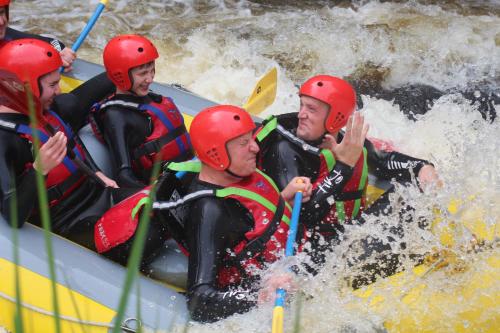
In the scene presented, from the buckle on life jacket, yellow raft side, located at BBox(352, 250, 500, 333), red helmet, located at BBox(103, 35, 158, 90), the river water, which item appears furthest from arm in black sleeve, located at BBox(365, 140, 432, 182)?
red helmet, located at BBox(103, 35, 158, 90)

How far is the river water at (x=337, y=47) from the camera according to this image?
4.00 metres

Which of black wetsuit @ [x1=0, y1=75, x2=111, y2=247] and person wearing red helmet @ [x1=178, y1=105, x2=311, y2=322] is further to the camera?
black wetsuit @ [x1=0, y1=75, x2=111, y2=247]

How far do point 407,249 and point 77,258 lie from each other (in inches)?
49.3

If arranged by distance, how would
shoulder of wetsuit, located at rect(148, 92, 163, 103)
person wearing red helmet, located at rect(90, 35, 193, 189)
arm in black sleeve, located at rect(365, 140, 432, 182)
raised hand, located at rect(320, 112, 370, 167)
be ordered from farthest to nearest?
shoulder of wetsuit, located at rect(148, 92, 163, 103)
person wearing red helmet, located at rect(90, 35, 193, 189)
arm in black sleeve, located at rect(365, 140, 432, 182)
raised hand, located at rect(320, 112, 370, 167)

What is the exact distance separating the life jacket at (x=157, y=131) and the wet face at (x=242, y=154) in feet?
2.63

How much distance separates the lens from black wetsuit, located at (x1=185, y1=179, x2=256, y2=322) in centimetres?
217

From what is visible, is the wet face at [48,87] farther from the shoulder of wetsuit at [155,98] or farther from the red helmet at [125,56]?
the shoulder of wetsuit at [155,98]

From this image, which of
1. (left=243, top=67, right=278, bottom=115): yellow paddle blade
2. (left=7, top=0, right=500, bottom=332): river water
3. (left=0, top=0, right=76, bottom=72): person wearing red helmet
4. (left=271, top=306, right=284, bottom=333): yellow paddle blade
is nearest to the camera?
(left=271, top=306, right=284, bottom=333): yellow paddle blade

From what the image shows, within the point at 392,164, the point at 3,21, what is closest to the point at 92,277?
the point at 392,164

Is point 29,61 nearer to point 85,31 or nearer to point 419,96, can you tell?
point 85,31

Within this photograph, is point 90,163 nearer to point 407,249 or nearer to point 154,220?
point 154,220

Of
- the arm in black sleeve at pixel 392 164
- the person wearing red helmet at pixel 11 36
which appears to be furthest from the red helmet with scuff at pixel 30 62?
the arm in black sleeve at pixel 392 164

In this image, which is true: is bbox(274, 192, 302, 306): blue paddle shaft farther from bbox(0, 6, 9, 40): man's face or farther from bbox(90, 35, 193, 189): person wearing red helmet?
bbox(0, 6, 9, 40): man's face

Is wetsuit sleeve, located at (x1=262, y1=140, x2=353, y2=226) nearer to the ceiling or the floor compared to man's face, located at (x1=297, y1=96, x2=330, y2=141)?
nearer to the floor
